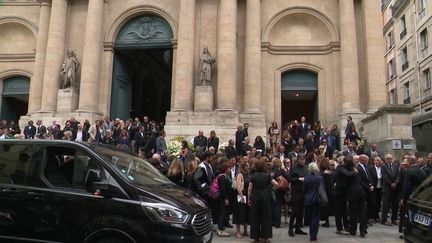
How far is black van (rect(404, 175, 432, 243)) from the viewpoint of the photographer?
502 cm

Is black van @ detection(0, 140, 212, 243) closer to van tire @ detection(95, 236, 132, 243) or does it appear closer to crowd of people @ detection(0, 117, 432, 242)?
van tire @ detection(95, 236, 132, 243)

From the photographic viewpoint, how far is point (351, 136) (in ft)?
57.0

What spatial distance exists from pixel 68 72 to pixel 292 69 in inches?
457

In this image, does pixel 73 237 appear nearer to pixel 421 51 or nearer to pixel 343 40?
pixel 343 40

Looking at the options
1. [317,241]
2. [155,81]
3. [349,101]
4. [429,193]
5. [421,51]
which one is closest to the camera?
[429,193]

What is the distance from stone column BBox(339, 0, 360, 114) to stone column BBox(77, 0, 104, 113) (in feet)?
40.8

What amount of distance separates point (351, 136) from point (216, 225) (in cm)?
859

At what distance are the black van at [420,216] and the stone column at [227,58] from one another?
14.7 metres

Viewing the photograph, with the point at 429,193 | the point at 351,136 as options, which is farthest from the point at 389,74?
the point at 429,193

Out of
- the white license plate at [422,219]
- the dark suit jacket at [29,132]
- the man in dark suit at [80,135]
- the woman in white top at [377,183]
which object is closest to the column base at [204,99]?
the man in dark suit at [80,135]

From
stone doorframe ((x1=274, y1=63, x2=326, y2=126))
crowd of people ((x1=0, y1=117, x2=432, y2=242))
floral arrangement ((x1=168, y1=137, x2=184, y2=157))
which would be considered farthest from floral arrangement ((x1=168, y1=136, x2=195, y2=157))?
stone doorframe ((x1=274, y1=63, x2=326, y2=126))

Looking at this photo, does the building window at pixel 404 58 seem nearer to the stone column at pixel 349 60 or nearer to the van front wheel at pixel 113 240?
the stone column at pixel 349 60

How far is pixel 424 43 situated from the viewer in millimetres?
36281

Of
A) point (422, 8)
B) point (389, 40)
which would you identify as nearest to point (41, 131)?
point (422, 8)
